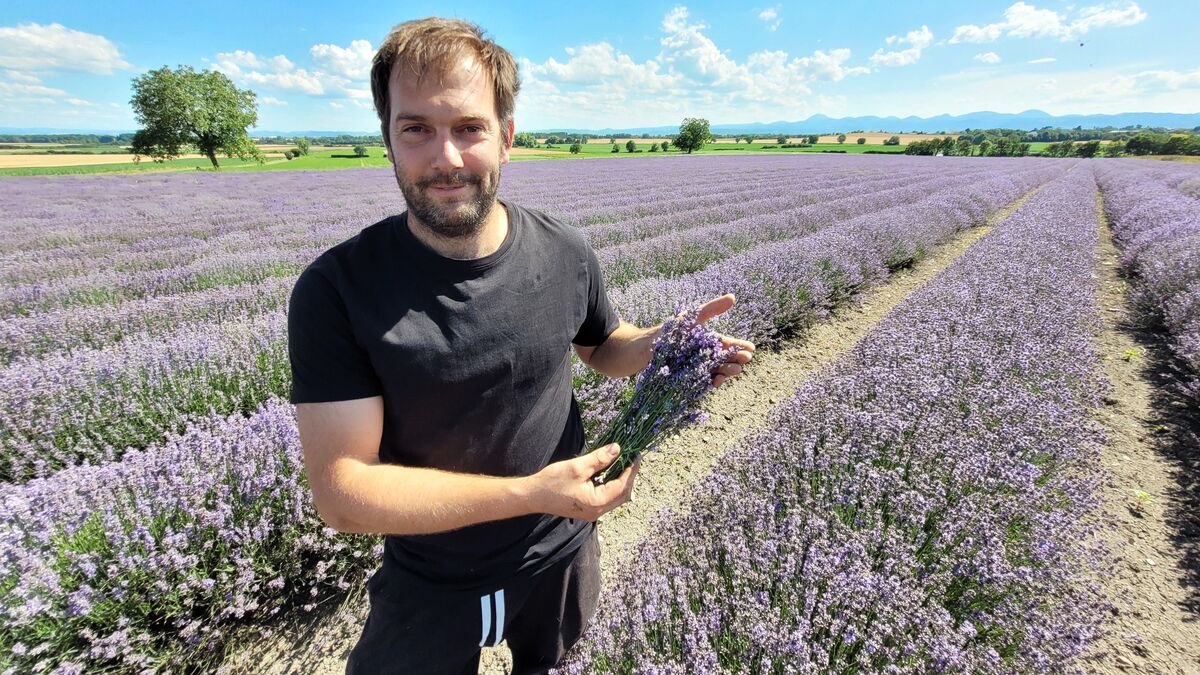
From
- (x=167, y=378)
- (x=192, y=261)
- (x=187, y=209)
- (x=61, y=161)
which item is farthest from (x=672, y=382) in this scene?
(x=61, y=161)

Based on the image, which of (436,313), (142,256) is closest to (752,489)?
(436,313)

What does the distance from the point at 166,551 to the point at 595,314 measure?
194 centimetres

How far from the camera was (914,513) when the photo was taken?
6.20ft

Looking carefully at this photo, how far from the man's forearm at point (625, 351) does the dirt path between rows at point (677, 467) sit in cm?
Answer: 101

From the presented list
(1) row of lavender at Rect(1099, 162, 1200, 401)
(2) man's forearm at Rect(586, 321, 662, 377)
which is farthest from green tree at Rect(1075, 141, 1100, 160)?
(2) man's forearm at Rect(586, 321, 662, 377)

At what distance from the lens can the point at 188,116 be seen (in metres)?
33.6

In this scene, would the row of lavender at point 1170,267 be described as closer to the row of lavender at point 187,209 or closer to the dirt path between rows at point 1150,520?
the dirt path between rows at point 1150,520

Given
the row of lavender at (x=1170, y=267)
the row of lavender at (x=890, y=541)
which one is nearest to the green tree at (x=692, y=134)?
the row of lavender at (x=1170, y=267)

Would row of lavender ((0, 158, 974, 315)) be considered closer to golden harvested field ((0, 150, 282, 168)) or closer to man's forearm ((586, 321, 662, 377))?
man's forearm ((586, 321, 662, 377))

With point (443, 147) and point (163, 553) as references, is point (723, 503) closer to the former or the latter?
point (443, 147)

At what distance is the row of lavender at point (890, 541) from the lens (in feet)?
4.86

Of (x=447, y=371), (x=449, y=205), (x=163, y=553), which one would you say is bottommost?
(x=163, y=553)

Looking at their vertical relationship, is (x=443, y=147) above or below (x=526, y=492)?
above

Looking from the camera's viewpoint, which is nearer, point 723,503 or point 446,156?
point 446,156
